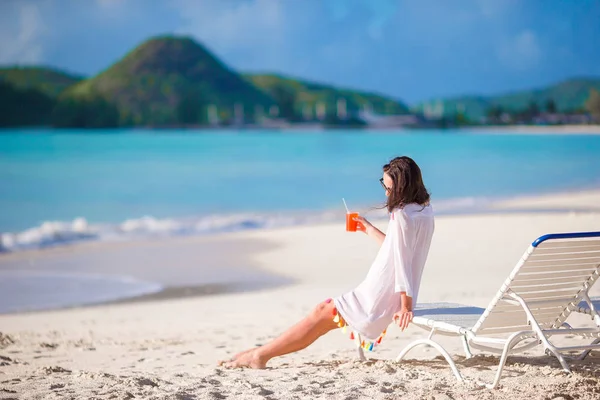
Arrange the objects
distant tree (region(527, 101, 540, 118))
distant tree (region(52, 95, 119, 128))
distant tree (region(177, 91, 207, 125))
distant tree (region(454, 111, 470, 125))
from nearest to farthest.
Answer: distant tree (region(52, 95, 119, 128)) → distant tree (region(177, 91, 207, 125)) → distant tree (region(527, 101, 540, 118)) → distant tree (region(454, 111, 470, 125))

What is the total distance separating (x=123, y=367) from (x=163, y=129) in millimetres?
83284

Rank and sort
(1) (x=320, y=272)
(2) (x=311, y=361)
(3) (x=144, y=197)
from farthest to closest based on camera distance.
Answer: (3) (x=144, y=197), (1) (x=320, y=272), (2) (x=311, y=361)

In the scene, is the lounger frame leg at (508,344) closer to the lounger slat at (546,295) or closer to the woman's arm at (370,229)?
the lounger slat at (546,295)

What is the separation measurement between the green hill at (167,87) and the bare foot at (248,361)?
77.1 meters

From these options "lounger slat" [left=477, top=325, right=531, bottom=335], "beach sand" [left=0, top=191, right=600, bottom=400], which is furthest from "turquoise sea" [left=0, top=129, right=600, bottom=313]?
"lounger slat" [left=477, top=325, right=531, bottom=335]

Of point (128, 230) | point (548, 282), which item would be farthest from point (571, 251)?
point (128, 230)

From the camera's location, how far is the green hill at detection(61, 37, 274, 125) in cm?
8450

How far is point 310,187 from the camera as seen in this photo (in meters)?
27.8

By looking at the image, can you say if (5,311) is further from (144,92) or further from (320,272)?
(144,92)

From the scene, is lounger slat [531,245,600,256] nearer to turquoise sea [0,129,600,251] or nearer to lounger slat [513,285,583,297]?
lounger slat [513,285,583,297]

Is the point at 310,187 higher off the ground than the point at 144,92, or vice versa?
the point at 144,92

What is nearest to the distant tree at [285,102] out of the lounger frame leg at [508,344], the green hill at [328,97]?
the green hill at [328,97]

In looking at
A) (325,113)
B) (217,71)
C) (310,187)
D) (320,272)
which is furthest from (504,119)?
(320,272)

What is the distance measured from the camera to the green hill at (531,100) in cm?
8562
